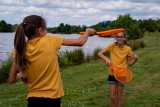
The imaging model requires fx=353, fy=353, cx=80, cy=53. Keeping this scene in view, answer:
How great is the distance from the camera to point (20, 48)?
3932 millimetres

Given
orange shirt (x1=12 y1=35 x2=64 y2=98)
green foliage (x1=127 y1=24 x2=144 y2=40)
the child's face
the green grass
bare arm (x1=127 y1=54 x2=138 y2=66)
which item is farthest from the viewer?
green foliage (x1=127 y1=24 x2=144 y2=40)

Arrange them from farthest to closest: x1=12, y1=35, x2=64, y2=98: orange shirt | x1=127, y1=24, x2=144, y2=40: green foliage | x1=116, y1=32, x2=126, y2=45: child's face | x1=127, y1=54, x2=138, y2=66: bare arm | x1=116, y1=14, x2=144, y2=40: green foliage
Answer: x1=127, y1=24, x2=144, y2=40: green foliage
x1=116, y1=14, x2=144, y2=40: green foliage
x1=127, y1=54, x2=138, y2=66: bare arm
x1=116, y1=32, x2=126, y2=45: child's face
x1=12, y1=35, x2=64, y2=98: orange shirt

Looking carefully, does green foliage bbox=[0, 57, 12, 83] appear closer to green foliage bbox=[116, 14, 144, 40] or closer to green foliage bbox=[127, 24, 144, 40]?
green foliage bbox=[116, 14, 144, 40]

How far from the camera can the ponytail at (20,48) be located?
3893 millimetres

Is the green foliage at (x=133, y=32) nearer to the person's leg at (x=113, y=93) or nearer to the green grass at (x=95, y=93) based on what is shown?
the green grass at (x=95, y=93)

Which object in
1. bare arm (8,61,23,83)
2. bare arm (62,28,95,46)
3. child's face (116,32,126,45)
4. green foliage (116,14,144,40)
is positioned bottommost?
green foliage (116,14,144,40)

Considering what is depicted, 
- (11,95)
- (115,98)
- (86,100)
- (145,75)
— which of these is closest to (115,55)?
(115,98)

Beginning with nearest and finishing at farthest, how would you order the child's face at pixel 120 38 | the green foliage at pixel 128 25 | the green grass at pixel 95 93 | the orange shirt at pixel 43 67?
the orange shirt at pixel 43 67 < the child's face at pixel 120 38 < the green grass at pixel 95 93 < the green foliage at pixel 128 25

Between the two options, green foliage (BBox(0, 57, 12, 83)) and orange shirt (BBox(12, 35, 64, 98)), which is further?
green foliage (BBox(0, 57, 12, 83))

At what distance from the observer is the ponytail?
12.8 ft

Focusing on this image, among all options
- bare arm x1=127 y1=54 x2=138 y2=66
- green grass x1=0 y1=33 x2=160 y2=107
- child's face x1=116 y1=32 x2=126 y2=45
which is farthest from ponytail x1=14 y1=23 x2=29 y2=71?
green grass x1=0 y1=33 x2=160 y2=107

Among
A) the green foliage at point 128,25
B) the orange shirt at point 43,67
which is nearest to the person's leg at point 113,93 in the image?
the orange shirt at point 43,67

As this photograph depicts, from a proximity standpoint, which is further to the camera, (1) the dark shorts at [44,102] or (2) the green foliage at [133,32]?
(2) the green foliage at [133,32]

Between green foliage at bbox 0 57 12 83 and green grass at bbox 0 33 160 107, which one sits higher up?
green grass at bbox 0 33 160 107
